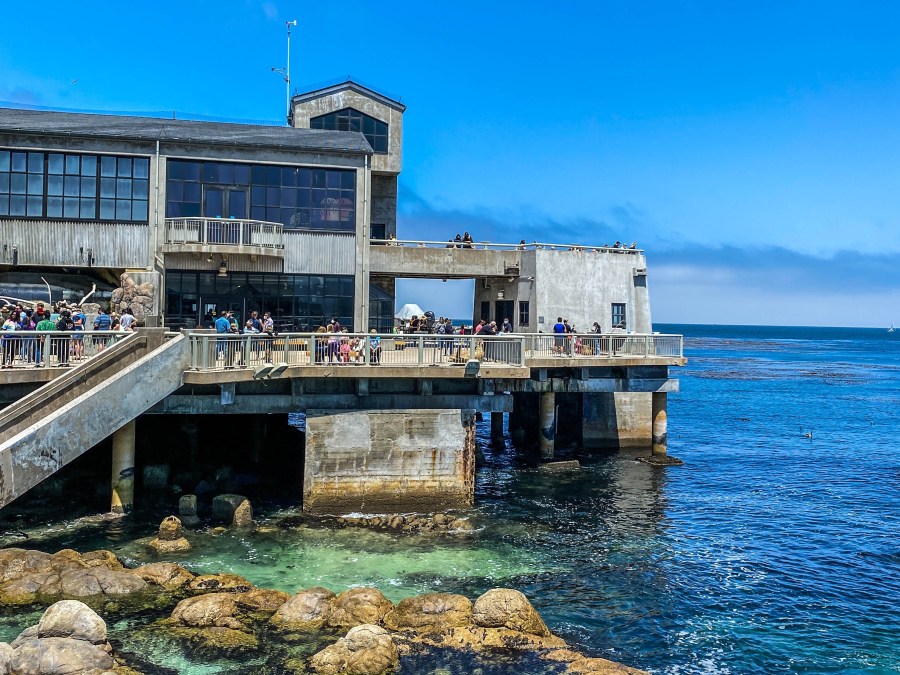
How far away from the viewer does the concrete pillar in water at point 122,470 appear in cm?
2548

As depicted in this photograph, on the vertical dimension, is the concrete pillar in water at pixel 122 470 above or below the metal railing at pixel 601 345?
below

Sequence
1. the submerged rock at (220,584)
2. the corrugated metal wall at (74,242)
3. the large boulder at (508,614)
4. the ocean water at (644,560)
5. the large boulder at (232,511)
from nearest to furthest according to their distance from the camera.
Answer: the large boulder at (508,614), the ocean water at (644,560), the submerged rock at (220,584), the large boulder at (232,511), the corrugated metal wall at (74,242)

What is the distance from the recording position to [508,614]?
17.4 meters

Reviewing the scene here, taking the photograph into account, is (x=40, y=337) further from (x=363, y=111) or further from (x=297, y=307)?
(x=363, y=111)

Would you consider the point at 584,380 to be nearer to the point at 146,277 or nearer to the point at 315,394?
the point at 315,394

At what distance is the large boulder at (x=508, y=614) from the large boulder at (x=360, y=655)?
225cm

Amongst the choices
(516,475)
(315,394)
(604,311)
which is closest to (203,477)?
(315,394)

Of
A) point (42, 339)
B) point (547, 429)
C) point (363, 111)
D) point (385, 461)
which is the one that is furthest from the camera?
point (363, 111)

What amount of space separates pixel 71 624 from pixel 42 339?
38.7ft

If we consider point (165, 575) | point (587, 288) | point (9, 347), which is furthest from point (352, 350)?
point (587, 288)

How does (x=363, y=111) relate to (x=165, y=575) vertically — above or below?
above

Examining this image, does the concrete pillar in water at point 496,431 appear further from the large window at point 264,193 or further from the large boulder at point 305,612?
the large boulder at point 305,612

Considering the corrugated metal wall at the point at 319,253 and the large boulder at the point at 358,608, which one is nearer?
the large boulder at the point at 358,608

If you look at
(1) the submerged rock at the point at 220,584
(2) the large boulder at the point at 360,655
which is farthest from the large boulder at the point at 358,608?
(1) the submerged rock at the point at 220,584
